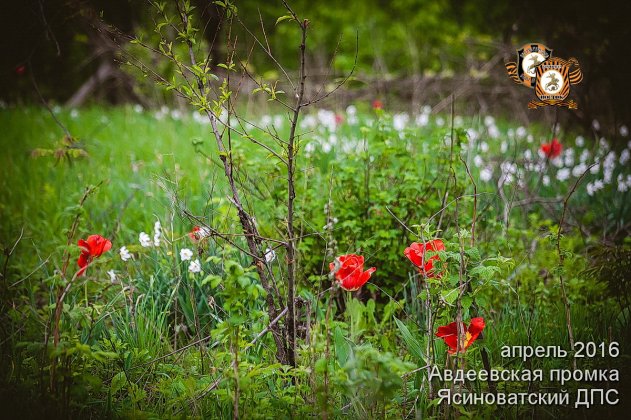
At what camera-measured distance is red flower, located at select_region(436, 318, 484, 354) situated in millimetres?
1616

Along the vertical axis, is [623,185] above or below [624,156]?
below

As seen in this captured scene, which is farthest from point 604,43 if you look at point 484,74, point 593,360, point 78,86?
point 78,86

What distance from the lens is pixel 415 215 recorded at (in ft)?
8.74

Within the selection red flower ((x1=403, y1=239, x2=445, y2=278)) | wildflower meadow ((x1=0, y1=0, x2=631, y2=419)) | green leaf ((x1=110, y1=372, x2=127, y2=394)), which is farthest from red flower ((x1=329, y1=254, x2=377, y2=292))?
green leaf ((x1=110, y1=372, x2=127, y2=394))

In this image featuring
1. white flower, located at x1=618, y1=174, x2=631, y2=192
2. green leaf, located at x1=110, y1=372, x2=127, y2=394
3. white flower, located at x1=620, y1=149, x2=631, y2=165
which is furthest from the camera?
white flower, located at x1=620, y1=149, x2=631, y2=165

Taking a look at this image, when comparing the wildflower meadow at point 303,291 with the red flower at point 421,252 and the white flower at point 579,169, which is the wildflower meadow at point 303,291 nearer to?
the red flower at point 421,252

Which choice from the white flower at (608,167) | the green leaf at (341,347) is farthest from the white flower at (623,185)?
the green leaf at (341,347)

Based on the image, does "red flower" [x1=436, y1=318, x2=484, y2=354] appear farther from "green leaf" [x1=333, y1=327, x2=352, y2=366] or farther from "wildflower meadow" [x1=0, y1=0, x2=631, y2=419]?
"green leaf" [x1=333, y1=327, x2=352, y2=366]

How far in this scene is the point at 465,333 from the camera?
1656mm

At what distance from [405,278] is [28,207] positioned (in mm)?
2711

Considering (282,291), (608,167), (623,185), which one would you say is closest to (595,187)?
(623,185)

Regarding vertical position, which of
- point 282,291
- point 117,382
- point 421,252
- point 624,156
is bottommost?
point 117,382

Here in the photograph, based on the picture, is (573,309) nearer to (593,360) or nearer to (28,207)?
(593,360)

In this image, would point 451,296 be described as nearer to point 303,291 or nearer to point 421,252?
point 421,252
